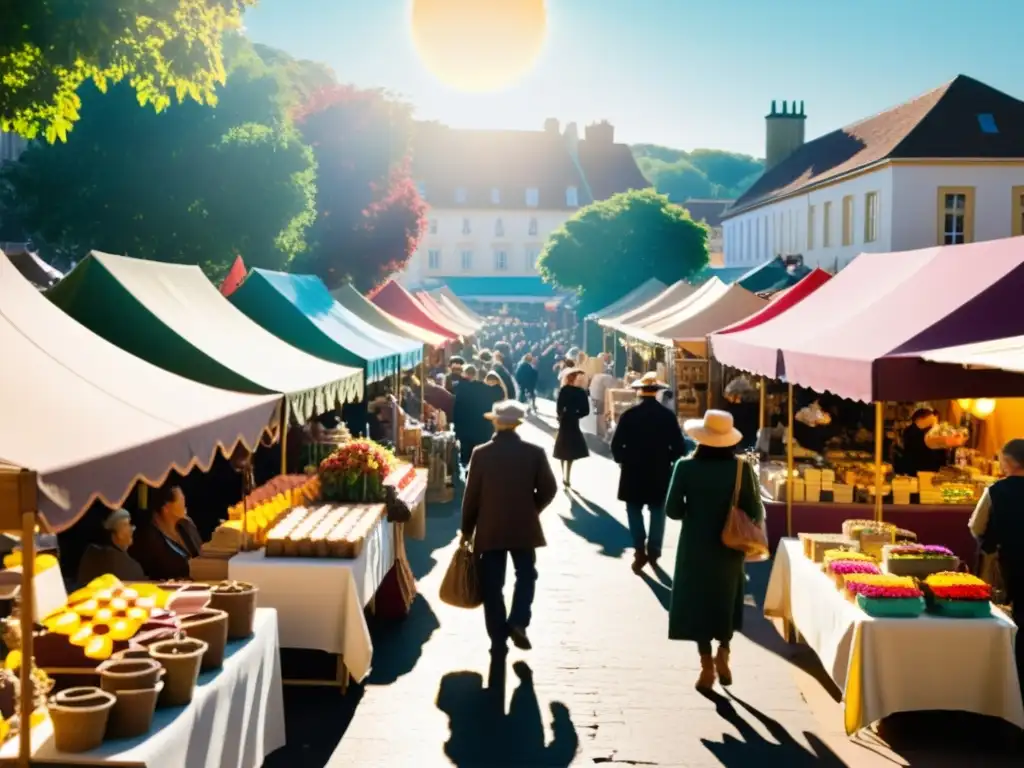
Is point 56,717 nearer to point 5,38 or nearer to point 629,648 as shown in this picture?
point 629,648

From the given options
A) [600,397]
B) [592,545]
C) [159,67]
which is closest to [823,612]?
[592,545]

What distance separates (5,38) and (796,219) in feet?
140

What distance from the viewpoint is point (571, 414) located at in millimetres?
15711

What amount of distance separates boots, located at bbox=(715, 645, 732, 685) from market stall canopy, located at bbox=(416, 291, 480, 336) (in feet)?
65.7

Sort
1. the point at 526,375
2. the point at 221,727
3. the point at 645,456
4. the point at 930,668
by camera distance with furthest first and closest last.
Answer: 1. the point at 526,375
2. the point at 645,456
3. the point at 930,668
4. the point at 221,727

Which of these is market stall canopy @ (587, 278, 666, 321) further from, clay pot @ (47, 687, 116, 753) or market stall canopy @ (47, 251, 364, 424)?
clay pot @ (47, 687, 116, 753)

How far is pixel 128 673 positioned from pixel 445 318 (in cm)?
2713

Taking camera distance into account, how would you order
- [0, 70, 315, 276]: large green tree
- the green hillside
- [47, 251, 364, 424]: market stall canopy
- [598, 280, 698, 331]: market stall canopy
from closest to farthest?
[47, 251, 364, 424]: market stall canopy < [598, 280, 698, 331]: market stall canopy < [0, 70, 315, 276]: large green tree < the green hillside

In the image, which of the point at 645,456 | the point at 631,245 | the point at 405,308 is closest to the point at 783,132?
the point at 631,245

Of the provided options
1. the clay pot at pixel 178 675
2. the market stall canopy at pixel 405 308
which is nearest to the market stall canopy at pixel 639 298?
the market stall canopy at pixel 405 308

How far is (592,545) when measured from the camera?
12.9m

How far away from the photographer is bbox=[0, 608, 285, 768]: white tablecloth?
4.47 m

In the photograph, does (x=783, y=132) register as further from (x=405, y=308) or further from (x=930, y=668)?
(x=930, y=668)

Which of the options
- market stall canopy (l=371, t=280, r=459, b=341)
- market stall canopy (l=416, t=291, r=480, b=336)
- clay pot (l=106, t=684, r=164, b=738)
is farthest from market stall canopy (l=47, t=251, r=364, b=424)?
market stall canopy (l=416, t=291, r=480, b=336)
